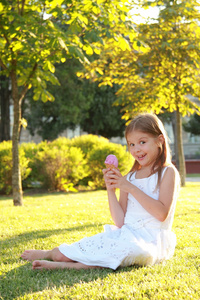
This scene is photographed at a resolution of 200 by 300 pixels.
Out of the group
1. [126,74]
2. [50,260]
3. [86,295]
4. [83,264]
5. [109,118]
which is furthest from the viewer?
[109,118]

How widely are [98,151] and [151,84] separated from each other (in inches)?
106

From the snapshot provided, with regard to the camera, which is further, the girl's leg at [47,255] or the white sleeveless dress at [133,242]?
the girl's leg at [47,255]

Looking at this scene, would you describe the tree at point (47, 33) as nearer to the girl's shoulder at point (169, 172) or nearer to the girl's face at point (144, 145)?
the girl's face at point (144, 145)

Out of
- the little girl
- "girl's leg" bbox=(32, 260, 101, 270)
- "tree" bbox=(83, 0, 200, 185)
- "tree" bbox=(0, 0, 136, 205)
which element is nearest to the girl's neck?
the little girl

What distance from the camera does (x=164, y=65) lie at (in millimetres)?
11633

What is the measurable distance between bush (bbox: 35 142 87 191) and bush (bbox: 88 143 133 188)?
34 centimetres

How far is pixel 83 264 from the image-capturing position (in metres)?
2.88

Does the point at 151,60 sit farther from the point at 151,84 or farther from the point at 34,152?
the point at 34,152

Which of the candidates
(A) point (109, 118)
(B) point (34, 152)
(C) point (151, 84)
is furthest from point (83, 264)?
(A) point (109, 118)

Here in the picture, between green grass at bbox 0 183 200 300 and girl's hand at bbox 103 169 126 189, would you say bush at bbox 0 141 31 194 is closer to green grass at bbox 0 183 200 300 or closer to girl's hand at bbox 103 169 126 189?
green grass at bbox 0 183 200 300

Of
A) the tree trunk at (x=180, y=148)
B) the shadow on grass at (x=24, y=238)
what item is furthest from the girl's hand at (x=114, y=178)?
the tree trunk at (x=180, y=148)

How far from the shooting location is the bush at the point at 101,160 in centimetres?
1227

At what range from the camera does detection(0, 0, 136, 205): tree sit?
224 inches

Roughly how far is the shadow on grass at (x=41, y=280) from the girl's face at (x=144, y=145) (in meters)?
0.88
